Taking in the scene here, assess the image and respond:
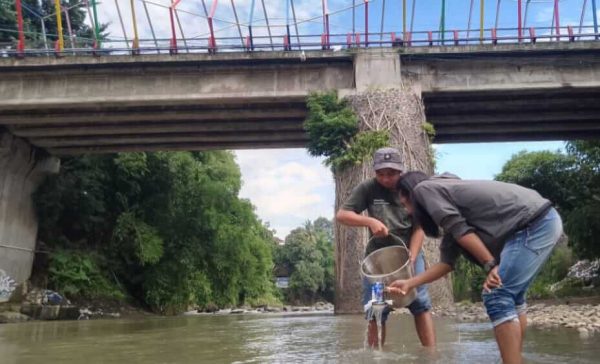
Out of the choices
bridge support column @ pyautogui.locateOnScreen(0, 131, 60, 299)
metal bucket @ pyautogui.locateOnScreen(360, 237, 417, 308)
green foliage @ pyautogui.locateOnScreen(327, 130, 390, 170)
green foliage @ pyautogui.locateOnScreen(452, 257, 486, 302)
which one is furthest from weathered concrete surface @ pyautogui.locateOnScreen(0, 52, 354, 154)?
metal bucket @ pyautogui.locateOnScreen(360, 237, 417, 308)

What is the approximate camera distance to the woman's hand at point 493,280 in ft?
9.00

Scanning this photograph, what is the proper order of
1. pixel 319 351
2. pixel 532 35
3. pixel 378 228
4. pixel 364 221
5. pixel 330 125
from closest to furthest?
pixel 378 228
pixel 364 221
pixel 319 351
pixel 330 125
pixel 532 35

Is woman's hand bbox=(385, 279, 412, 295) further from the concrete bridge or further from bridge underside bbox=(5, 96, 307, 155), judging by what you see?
bridge underside bbox=(5, 96, 307, 155)

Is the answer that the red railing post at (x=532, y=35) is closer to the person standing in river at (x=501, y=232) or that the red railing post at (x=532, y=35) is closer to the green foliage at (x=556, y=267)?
the green foliage at (x=556, y=267)

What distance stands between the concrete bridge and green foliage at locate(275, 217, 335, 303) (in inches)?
1590

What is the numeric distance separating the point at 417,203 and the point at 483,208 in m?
0.33

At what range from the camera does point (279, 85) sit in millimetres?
16375

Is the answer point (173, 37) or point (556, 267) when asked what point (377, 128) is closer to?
point (173, 37)

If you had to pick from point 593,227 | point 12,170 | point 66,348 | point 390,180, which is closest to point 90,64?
point 12,170

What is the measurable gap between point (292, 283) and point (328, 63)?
4345 centimetres

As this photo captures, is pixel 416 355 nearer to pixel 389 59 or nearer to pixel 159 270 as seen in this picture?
pixel 389 59

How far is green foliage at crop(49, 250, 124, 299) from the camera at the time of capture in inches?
805

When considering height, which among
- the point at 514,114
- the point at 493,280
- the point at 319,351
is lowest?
the point at 319,351

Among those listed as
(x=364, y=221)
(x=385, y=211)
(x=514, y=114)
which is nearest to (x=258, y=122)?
(x=514, y=114)
